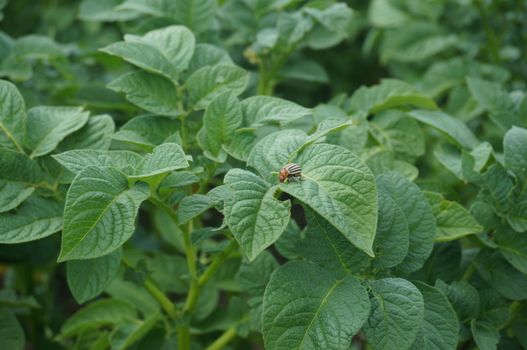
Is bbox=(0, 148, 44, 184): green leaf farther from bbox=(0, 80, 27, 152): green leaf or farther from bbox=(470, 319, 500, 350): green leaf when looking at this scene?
bbox=(470, 319, 500, 350): green leaf

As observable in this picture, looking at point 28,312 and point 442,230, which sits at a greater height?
point 442,230

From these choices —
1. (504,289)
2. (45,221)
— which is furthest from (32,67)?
(504,289)

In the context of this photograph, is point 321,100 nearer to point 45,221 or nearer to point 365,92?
point 365,92

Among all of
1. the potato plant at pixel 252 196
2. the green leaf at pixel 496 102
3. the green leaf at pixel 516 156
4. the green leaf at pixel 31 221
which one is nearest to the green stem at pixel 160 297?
the potato plant at pixel 252 196

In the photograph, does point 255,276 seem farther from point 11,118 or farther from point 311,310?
point 11,118

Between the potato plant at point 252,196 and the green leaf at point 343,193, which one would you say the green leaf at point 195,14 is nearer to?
the potato plant at point 252,196

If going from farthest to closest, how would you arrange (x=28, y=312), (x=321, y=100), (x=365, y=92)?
(x=321, y=100) → (x=28, y=312) → (x=365, y=92)

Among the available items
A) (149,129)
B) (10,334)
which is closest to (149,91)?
(149,129)

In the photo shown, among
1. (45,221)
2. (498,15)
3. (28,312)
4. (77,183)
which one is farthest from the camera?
(498,15)
